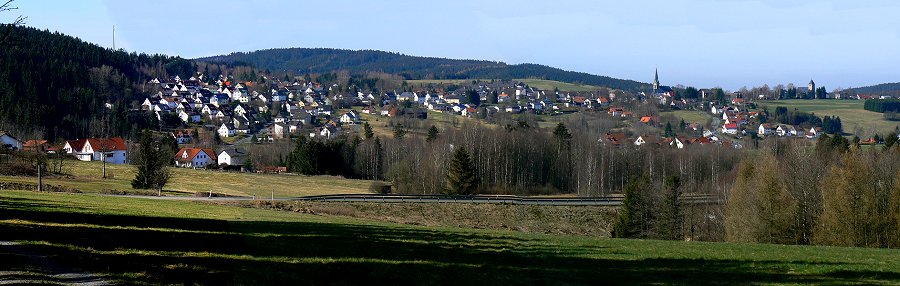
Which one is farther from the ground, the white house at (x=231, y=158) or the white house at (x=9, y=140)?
the white house at (x=9, y=140)

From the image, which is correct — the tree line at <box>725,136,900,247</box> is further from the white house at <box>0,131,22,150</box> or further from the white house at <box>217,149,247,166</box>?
the white house at <box>217,149,247,166</box>

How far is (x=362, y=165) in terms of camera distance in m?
108

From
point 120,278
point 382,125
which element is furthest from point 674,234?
point 382,125

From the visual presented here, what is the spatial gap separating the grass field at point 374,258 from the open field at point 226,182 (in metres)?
45.5

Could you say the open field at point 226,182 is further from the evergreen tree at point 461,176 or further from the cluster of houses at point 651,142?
the cluster of houses at point 651,142

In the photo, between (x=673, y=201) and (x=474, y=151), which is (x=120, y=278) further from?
(x=474, y=151)

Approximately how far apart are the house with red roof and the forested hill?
5.06 meters

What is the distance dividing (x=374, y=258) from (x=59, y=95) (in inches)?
5359

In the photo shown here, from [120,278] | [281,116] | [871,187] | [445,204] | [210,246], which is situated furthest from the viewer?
[281,116]

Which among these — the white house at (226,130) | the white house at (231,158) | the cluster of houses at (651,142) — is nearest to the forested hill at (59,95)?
the white house at (226,130)

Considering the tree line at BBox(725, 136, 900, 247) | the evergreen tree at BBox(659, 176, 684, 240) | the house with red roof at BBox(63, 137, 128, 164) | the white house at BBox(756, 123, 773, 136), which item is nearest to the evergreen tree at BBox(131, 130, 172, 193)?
the evergreen tree at BBox(659, 176, 684, 240)

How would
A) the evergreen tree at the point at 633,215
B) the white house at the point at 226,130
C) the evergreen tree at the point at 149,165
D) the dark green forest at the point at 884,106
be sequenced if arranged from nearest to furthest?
the evergreen tree at the point at 633,215 < the evergreen tree at the point at 149,165 < the white house at the point at 226,130 < the dark green forest at the point at 884,106

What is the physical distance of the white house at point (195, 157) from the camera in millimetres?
115125

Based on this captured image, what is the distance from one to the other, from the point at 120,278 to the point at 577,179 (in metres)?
81.3
